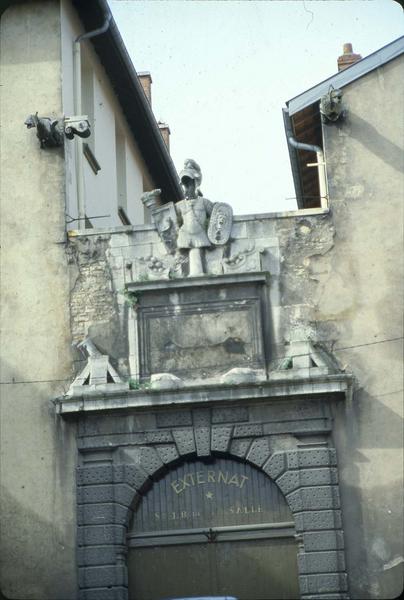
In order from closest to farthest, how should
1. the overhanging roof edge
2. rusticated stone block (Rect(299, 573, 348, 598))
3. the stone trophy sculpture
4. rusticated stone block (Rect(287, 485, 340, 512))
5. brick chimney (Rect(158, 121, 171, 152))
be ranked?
rusticated stone block (Rect(299, 573, 348, 598))
rusticated stone block (Rect(287, 485, 340, 512))
the stone trophy sculpture
the overhanging roof edge
brick chimney (Rect(158, 121, 171, 152))

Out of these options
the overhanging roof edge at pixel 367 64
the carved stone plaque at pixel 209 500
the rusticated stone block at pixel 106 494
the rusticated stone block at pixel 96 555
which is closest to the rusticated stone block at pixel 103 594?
the rusticated stone block at pixel 96 555

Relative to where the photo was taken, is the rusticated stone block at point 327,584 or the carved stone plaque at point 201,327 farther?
the carved stone plaque at point 201,327

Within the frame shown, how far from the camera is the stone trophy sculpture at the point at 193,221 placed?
16.8 meters

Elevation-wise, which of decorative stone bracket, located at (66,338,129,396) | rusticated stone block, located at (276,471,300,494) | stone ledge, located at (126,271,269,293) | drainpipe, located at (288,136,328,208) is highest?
drainpipe, located at (288,136,328,208)

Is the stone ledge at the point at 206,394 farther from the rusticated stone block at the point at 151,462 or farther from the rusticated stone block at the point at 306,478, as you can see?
the rusticated stone block at the point at 306,478

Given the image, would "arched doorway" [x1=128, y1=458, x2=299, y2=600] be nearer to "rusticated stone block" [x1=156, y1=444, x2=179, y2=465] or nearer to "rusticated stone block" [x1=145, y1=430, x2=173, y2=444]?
"rusticated stone block" [x1=156, y1=444, x2=179, y2=465]

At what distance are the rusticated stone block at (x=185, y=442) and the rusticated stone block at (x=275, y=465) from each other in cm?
Result: 93

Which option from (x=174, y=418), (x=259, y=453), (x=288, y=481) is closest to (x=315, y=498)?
(x=288, y=481)

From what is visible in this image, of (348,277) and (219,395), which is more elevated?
(348,277)

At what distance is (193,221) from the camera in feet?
55.2

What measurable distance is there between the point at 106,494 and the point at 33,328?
2352 millimetres

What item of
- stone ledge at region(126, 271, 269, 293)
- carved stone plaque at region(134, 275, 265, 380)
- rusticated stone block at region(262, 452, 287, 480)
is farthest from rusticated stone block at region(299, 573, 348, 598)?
stone ledge at region(126, 271, 269, 293)

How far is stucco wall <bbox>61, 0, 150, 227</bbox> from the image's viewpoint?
17.8 metres

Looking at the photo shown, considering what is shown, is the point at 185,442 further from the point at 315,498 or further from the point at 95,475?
the point at 315,498
